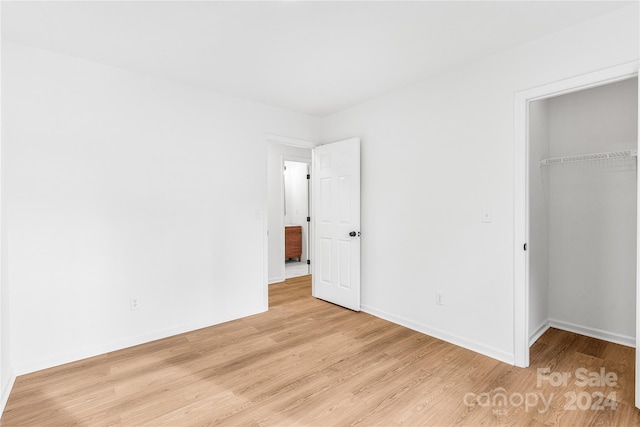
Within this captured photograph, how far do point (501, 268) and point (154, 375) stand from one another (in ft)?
9.44

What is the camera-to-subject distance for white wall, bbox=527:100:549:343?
295cm

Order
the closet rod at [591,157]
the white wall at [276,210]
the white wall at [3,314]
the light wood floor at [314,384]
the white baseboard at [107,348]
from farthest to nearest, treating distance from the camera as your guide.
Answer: the white wall at [276,210] < the closet rod at [591,157] < the white baseboard at [107,348] < the white wall at [3,314] < the light wood floor at [314,384]

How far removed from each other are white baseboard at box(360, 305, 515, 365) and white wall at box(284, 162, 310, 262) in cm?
331

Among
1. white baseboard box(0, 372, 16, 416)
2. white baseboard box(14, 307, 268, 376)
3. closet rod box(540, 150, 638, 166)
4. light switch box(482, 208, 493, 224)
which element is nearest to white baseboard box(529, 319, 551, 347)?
light switch box(482, 208, 493, 224)

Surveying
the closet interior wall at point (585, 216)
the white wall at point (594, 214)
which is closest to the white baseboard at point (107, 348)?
the closet interior wall at point (585, 216)

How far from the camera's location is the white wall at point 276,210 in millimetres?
5312

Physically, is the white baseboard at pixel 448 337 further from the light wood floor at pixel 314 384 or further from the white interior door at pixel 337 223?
the white interior door at pixel 337 223

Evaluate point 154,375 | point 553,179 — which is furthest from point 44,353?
point 553,179

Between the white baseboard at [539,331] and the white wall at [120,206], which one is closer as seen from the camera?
the white wall at [120,206]

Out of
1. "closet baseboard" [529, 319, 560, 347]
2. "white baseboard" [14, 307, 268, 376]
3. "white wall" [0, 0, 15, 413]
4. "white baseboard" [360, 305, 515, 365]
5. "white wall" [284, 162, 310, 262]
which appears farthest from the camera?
"white wall" [284, 162, 310, 262]

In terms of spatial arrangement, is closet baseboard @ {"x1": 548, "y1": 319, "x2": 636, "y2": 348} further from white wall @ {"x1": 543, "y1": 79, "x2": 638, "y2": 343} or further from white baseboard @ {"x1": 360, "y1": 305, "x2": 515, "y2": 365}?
white baseboard @ {"x1": 360, "y1": 305, "x2": 515, "y2": 365}

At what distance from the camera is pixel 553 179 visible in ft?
10.7

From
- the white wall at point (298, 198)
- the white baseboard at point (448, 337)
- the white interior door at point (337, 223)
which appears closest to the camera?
the white baseboard at point (448, 337)

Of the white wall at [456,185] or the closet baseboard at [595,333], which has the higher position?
the white wall at [456,185]
